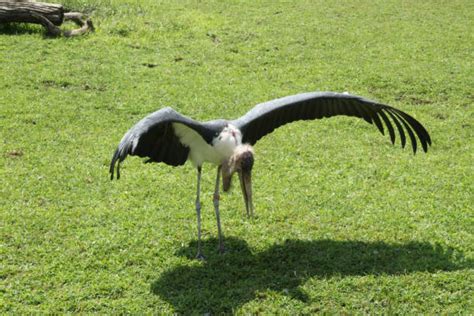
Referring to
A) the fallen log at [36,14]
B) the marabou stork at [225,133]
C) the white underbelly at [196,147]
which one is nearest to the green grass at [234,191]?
the fallen log at [36,14]

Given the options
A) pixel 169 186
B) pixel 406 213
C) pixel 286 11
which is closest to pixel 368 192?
pixel 406 213

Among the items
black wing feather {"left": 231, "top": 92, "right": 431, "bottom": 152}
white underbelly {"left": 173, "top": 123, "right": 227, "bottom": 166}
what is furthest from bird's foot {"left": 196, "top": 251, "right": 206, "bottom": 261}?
black wing feather {"left": 231, "top": 92, "right": 431, "bottom": 152}

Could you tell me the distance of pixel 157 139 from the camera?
16.7ft

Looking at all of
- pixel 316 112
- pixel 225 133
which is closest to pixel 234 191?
pixel 316 112

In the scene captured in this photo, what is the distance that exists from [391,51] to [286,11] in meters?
3.12

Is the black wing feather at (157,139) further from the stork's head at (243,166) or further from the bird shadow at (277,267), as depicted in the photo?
the bird shadow at (277,267)

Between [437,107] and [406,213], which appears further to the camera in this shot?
[437,107]

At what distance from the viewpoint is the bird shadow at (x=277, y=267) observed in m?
4.84

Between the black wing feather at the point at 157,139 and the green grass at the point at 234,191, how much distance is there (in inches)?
31.9

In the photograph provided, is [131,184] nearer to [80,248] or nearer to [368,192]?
[80,248]

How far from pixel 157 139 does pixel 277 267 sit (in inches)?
54.7

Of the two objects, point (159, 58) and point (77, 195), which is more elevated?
point (159, 58)

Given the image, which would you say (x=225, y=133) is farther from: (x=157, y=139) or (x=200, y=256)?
(x=200, y=256)

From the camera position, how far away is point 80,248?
537cm
